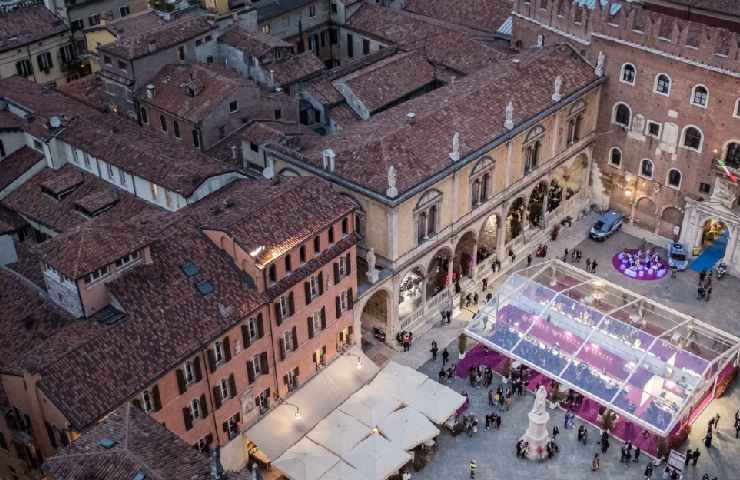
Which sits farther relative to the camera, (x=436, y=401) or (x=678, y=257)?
(x=678, y=257)

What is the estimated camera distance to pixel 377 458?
51.6 m

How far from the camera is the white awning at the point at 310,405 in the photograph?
53062 mm

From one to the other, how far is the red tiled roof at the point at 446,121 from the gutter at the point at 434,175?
0.99ft

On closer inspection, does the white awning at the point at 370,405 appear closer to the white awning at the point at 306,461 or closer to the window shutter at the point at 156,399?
the white awning at the point at 306,461

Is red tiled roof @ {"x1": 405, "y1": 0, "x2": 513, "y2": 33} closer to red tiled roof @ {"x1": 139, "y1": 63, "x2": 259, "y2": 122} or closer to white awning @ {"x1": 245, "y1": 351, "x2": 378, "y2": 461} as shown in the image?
red tiled roof @ {"x1": 139, "y1": 63, "x2": 259, "y2": 122}

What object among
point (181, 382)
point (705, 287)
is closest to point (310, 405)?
point (181, 382)

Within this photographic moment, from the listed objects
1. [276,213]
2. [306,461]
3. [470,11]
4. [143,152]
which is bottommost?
[306,461]

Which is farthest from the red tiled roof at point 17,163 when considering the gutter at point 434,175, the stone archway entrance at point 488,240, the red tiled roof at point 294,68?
the stone archway entrance at point 488,240

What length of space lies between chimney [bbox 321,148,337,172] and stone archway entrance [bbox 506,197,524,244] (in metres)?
17.0

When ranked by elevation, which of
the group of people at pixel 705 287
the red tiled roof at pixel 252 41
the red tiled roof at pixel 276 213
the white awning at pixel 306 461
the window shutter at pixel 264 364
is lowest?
the group of people at pixel 705 287

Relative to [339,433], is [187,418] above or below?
above

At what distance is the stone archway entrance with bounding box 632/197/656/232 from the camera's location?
245ft

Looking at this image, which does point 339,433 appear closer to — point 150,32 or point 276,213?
point 276,213

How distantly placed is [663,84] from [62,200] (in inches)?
1777
